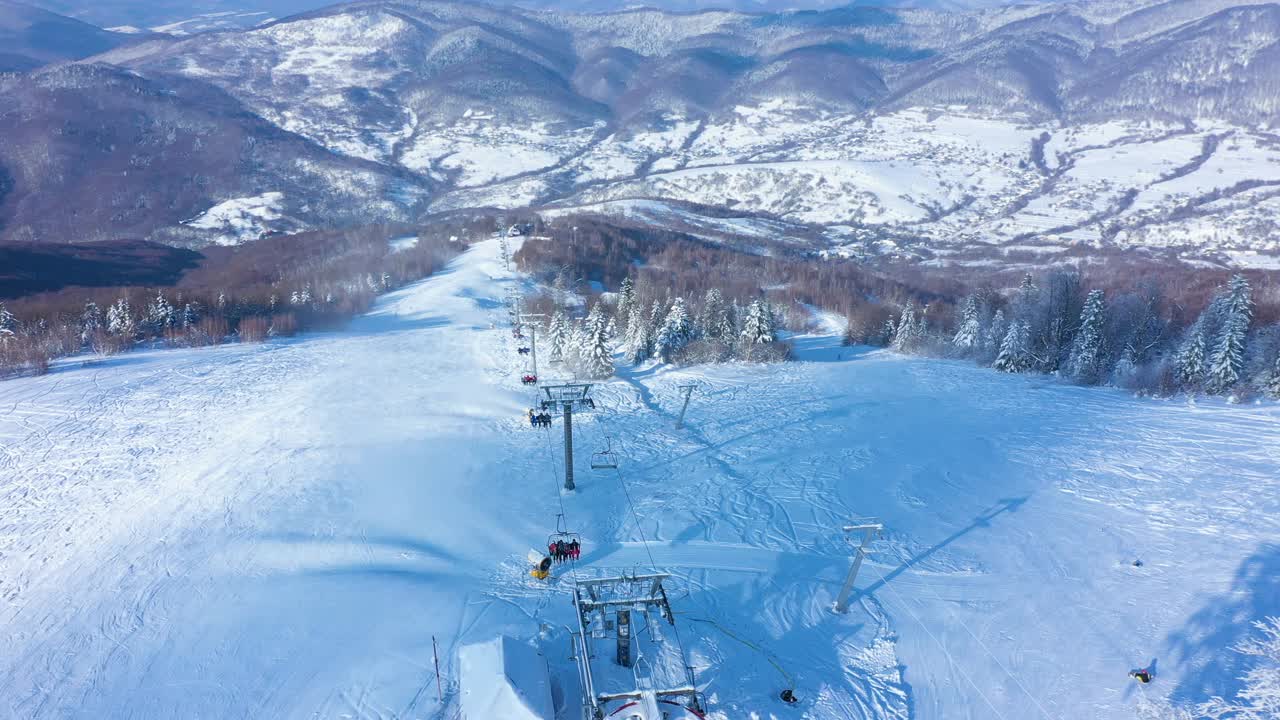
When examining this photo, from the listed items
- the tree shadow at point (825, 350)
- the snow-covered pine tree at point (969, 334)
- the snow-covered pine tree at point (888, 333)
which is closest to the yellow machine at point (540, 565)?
the tree shadow at point (825, 350)

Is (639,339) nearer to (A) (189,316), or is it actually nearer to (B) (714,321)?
(B) (714,321)

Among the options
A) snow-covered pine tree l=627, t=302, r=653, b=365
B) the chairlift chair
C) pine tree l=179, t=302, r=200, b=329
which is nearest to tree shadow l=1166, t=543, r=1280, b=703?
the chairlift chair

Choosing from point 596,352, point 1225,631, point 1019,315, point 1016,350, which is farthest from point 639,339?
point 1225,631

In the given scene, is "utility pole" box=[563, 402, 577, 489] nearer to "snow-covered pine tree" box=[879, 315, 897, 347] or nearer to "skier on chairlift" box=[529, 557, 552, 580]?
"skier on chairlift" box=[529, 557, 552, 580]

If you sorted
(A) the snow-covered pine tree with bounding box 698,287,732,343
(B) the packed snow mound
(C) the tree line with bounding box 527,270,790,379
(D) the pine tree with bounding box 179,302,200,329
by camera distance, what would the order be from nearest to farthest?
(B) the packed snow mound < (C) the tree line with bounding box 527,270,790,379 < (A) the snow-covered pine tree with bounding box 698,287,732,343 < (D) the pine tree with bounding box 179,302,200,329

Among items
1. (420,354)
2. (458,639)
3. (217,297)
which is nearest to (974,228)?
(420,354)

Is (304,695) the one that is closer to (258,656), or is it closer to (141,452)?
(258,656)
